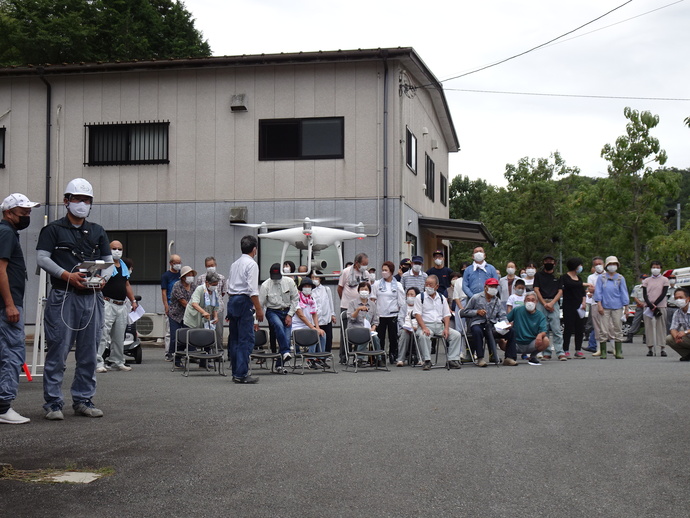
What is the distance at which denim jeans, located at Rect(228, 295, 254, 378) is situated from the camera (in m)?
12.4

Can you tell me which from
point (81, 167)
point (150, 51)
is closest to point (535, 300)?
point (81, 167)

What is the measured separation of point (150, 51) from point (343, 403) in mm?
36086

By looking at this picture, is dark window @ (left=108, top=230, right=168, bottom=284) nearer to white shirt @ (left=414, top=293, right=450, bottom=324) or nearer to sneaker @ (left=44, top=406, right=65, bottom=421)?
white shirt @ (left=414, top=293, right=450, bottom=324)

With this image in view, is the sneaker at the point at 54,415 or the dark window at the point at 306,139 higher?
the dark window at the point at 306,139

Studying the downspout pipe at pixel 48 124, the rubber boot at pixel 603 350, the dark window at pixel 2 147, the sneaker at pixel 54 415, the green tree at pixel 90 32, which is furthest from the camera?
the green tree at pixel 90 32

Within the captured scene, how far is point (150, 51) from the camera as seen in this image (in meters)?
42.7

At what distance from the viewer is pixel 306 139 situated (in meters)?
23.2

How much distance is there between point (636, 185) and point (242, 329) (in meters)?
24.8

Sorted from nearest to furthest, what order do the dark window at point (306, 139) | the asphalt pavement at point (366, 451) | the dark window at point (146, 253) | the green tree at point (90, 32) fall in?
the asphalt pavement at point (366, 451), the dark window at point (306, 139), the dark window at point (146, 253), the green tree at point (90, 32)

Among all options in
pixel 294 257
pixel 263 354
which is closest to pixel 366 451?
pixel 263 354

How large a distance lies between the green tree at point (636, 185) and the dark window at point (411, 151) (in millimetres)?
11525

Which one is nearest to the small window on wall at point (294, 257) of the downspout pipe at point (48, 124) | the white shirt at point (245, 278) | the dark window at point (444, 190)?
the downspout pipe at point (48, 124)

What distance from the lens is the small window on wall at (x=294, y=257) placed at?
74.0 ft

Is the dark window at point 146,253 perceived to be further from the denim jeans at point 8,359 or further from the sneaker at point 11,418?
the sneaker at point 11,418
